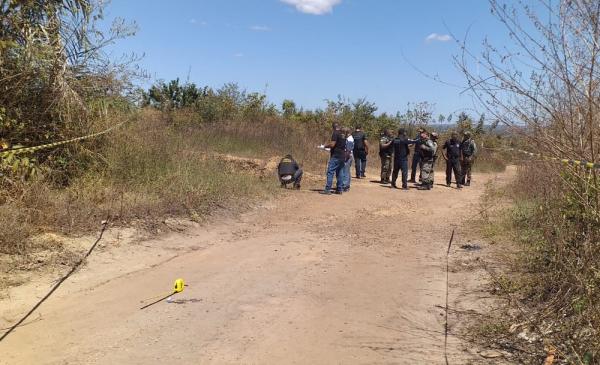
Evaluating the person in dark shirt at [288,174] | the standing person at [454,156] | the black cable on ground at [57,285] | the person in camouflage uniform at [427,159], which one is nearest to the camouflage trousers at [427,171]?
the person in camouflage uniform at [427,159]

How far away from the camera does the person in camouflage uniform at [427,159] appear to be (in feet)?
54.0

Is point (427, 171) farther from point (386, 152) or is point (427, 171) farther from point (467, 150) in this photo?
point (467, 150)

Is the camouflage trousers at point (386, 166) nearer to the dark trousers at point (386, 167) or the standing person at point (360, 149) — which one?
the dark trousers at point (386, 167)

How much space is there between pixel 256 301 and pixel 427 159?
11.5 metres

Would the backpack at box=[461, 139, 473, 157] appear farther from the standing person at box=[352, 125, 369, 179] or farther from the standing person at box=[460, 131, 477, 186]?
the standing person at box=[352, 125, 369, 179]

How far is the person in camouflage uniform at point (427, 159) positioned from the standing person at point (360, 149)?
6.91 feet

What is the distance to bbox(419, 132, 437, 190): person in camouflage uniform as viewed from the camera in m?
16.5

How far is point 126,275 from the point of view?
692 centimetres

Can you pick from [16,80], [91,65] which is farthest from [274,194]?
[16,80]

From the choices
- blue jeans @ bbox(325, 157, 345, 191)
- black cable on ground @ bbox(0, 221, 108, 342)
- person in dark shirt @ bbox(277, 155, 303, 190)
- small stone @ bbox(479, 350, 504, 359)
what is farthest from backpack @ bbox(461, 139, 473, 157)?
small stone @ bbox(479, 350, 504, 359)

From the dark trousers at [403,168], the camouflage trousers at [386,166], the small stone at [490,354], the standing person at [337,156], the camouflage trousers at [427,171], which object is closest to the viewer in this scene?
the small stone at [490,354]

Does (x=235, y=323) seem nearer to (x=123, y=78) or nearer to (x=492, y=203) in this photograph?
(x=123, y=78)

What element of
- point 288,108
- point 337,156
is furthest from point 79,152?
point 288,108

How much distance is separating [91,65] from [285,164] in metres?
5.58
